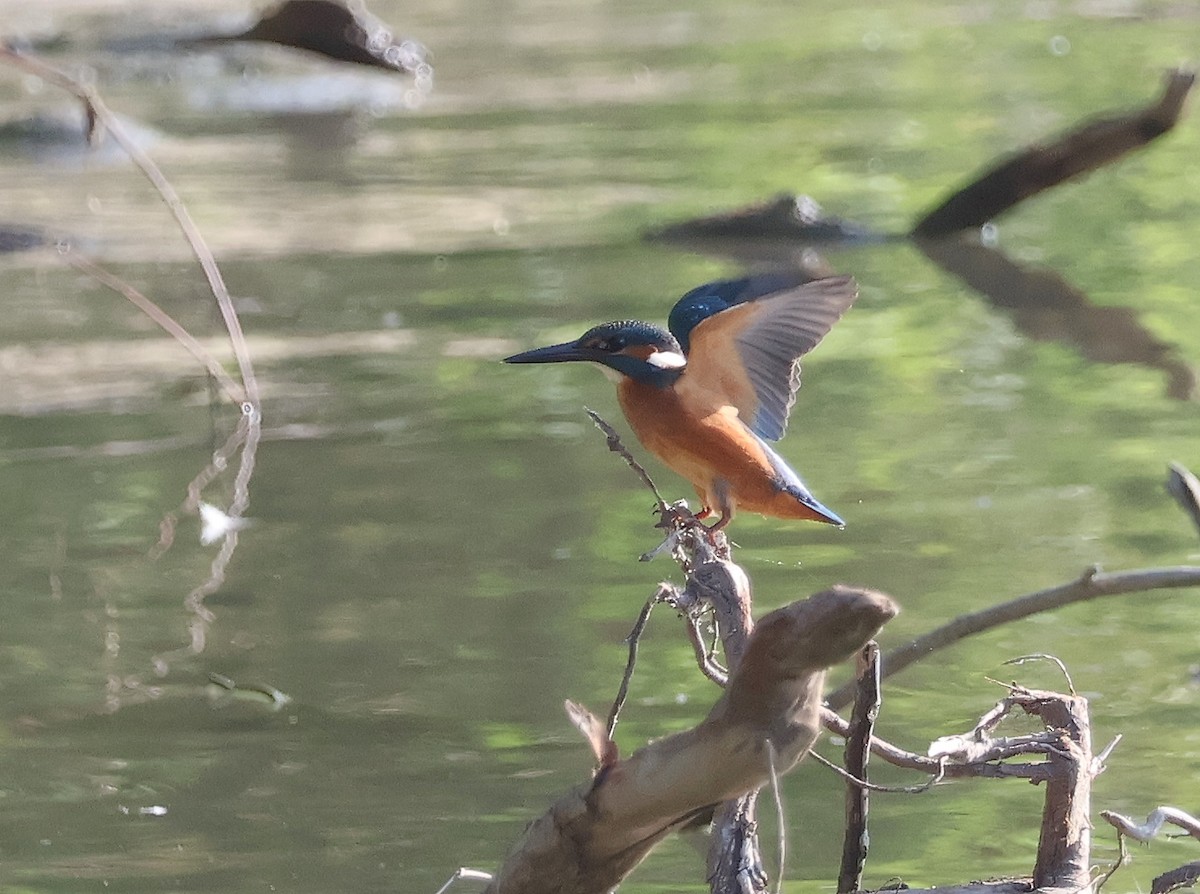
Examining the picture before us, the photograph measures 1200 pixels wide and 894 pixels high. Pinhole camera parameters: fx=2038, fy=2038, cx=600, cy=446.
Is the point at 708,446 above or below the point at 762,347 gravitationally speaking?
below

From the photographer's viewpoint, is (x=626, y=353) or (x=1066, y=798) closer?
(x=1066, y=798)

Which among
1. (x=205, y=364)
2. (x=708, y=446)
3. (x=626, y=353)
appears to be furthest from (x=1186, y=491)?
(x=205, y=364)

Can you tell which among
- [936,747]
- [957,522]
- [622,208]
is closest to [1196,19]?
[622,208]

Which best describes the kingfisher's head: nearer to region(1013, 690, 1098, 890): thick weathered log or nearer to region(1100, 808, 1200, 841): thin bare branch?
region(1013, 690, 1098, 890): thick weathered log

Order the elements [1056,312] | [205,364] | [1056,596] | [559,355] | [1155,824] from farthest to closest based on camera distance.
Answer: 1. [1056,312]
2. [205,364]
3. [559,355]
4. [1056,596]
5. [1155,824]

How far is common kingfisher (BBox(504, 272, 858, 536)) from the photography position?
3.11 meters

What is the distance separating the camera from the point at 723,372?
3287mm

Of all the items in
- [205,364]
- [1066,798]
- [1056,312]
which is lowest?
[1056,312]

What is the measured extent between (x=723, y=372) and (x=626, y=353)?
248 mm

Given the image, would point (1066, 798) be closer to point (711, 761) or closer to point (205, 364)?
point (711, 761)

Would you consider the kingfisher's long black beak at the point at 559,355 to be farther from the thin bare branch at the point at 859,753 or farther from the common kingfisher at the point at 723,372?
the thin bare branch at the point at 859,753

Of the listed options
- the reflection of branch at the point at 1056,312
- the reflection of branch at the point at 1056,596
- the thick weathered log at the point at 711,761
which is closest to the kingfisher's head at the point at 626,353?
the reflection of branch at the point at 1056,596

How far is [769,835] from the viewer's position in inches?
136

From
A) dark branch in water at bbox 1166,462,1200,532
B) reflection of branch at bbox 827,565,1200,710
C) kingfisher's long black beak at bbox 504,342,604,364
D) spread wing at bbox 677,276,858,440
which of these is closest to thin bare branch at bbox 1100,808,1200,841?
reflection of branch at bbox 827,565,1200,710
